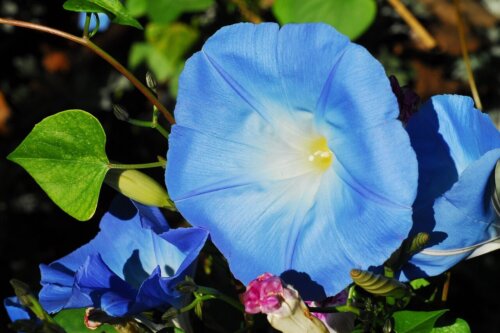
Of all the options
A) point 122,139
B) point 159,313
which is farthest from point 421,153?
point 122,139

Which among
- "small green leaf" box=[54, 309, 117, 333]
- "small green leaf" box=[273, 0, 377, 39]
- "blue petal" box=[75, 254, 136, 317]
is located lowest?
"small green leaf" box=[54, 309, 117, 333]

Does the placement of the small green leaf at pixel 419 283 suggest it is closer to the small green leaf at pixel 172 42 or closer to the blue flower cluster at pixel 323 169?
the blue flower cluster at pixel 323 169

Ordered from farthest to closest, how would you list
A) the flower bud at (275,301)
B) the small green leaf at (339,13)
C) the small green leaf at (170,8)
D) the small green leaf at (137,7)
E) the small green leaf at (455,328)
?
the small green leaf at (137,7) < the small green leaf at (170,8) < the small green leaf at (339,13) < the small green leaf at (455,328) < the flower bud at (275,301)

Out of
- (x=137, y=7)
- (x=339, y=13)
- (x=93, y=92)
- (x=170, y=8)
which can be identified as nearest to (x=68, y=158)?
(x=339, y=13)

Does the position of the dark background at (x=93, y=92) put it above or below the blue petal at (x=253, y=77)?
below

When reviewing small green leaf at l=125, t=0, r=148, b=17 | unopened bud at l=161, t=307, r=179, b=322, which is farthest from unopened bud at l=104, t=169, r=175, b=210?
small green leaf at l=125, t=0, r=148, b=17

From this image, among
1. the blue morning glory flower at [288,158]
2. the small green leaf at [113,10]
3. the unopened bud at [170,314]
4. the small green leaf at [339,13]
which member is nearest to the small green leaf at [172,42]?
the small green leaf at [339,13]

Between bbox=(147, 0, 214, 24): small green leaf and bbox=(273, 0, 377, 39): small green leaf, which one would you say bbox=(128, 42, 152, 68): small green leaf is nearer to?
bbox=(147, 0, 214, 24): small green leaf
